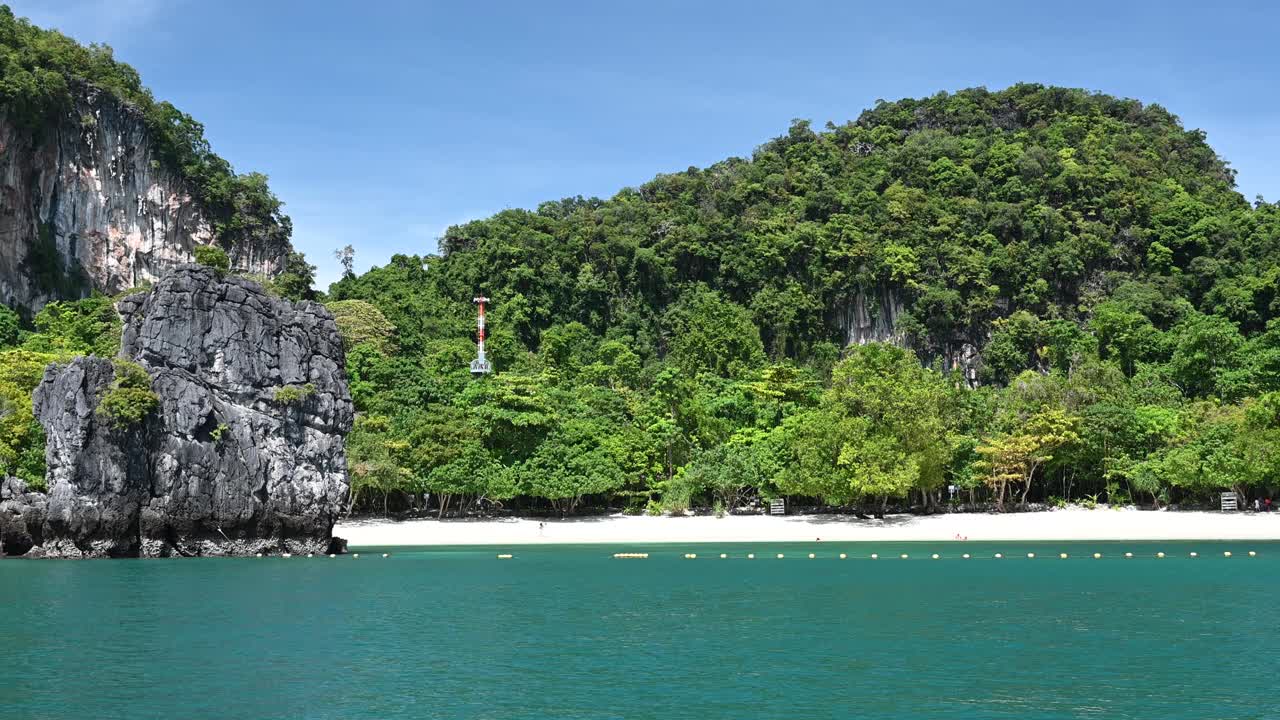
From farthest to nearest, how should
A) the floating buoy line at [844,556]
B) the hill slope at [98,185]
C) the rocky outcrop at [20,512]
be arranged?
the hill slope at [98,185], the floating buoy line at [844,556], the rocky outcrop at [20,512]

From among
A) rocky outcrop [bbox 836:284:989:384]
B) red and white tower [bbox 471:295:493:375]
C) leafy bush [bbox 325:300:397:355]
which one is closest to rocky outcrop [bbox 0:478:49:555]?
leafy bush [bbox 325:300:397:355]

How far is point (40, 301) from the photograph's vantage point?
249 feet

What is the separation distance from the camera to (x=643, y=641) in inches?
1033

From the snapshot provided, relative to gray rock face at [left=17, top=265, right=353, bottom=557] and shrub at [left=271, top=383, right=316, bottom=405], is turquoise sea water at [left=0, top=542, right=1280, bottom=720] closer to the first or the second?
gray rock face at [left=17, top=265, right=353, bottom=557]

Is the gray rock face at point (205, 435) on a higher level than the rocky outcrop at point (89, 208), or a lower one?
lower

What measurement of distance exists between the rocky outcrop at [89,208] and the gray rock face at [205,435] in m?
31.2

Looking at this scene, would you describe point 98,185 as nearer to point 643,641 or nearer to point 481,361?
point 481,361

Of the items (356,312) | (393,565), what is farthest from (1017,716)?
(356,312)

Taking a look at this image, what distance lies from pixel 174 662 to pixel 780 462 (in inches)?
1683

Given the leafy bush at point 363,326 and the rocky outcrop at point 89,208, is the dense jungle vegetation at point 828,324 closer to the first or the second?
the leafy bush at point 363,326

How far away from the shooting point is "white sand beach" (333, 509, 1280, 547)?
56875mm

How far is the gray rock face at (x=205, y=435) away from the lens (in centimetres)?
4516

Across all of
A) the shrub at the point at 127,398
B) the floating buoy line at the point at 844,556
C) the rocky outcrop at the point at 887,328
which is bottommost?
the floating buoy line at the point at 844,556

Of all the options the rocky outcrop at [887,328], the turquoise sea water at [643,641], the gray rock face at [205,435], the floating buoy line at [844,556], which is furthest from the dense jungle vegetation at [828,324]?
the turquoise sea water at [643,641]
